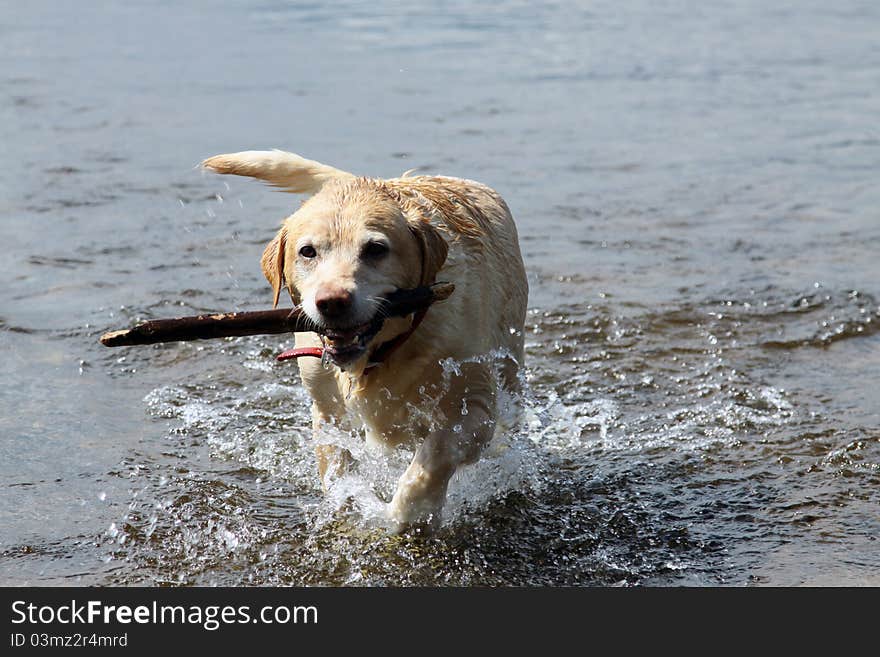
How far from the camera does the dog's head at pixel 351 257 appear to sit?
13.9ft

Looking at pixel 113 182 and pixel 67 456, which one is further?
pixel 113 182

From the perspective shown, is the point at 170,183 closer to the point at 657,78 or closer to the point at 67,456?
the point at 67,456

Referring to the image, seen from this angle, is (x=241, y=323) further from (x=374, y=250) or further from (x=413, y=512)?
(x=413, y=512)

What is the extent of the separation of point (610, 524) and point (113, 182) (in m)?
7.19

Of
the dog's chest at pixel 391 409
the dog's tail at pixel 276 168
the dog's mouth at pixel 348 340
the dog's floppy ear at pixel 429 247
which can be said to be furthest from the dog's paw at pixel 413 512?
the dog's tail at pixel 276 168

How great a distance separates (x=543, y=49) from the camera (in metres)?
17.6

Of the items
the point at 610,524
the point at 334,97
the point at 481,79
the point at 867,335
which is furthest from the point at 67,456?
the point at 481,79

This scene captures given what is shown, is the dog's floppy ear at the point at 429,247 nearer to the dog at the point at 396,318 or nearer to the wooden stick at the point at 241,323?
the dog at the point at 396,318

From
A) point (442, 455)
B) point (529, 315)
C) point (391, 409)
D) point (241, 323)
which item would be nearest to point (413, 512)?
point (442, 455)

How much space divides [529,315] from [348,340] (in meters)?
3.65

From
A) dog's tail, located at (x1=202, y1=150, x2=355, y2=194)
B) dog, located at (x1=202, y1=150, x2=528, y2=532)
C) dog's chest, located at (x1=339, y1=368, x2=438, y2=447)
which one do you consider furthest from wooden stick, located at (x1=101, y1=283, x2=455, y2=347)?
dog's tail, located at (x1=202, y1=150, x2=355, y2=194)

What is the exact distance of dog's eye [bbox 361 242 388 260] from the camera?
440cm

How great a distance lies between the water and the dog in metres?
0.38

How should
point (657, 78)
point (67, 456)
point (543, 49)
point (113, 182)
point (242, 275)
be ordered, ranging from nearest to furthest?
point (67, 456) < point (242, 275) < point (113, 182) < point (657, 78) < point (543, 49)
